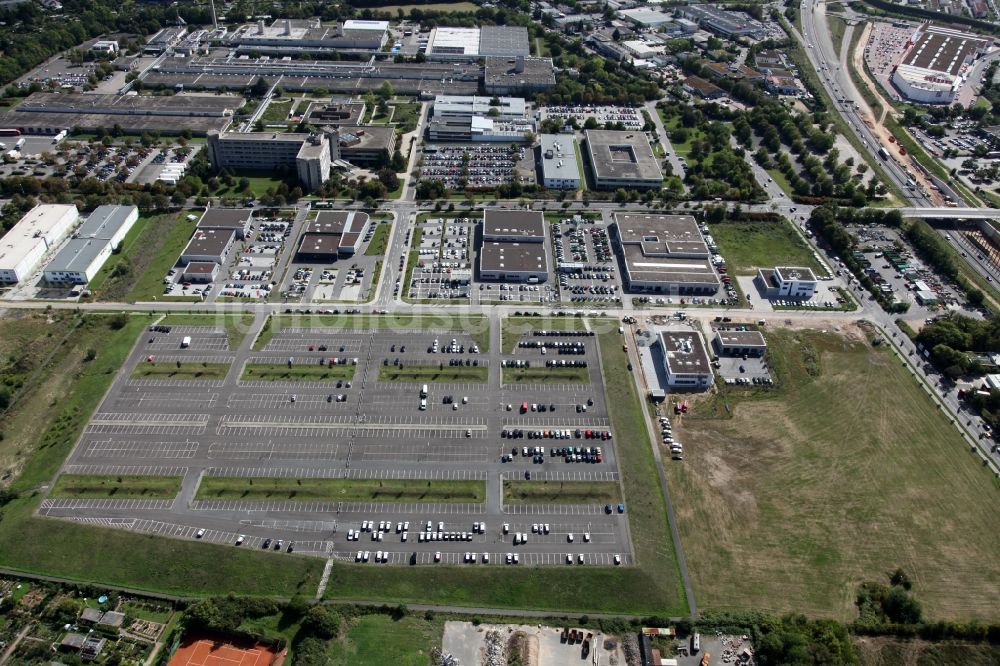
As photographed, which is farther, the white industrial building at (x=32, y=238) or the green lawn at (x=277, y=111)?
the green lawn at (x=277, y=111)

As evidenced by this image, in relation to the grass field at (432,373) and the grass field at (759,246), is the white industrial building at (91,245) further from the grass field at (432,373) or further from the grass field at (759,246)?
the grass field at (759,246)

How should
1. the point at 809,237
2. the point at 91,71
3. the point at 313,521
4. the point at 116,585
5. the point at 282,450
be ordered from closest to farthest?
the point at 116,585, the point at 313,521, the point at 282,450, the point at 809,237, the point at 91,71

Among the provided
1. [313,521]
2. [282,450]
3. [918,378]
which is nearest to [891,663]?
[918,378]

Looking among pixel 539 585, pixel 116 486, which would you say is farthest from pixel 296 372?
pixel 539 585

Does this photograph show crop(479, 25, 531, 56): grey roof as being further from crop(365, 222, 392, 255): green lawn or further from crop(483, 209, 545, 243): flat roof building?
crop(365, 222, 392, 255): green lawn

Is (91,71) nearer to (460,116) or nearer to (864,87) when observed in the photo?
(460,116)

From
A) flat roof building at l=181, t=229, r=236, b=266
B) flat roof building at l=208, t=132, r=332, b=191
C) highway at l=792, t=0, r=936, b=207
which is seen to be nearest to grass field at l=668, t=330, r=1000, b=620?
highway at l=792, t=0, r=936, b=207

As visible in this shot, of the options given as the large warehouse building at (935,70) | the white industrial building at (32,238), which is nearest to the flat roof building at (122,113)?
the white industrial building at (32,238)
